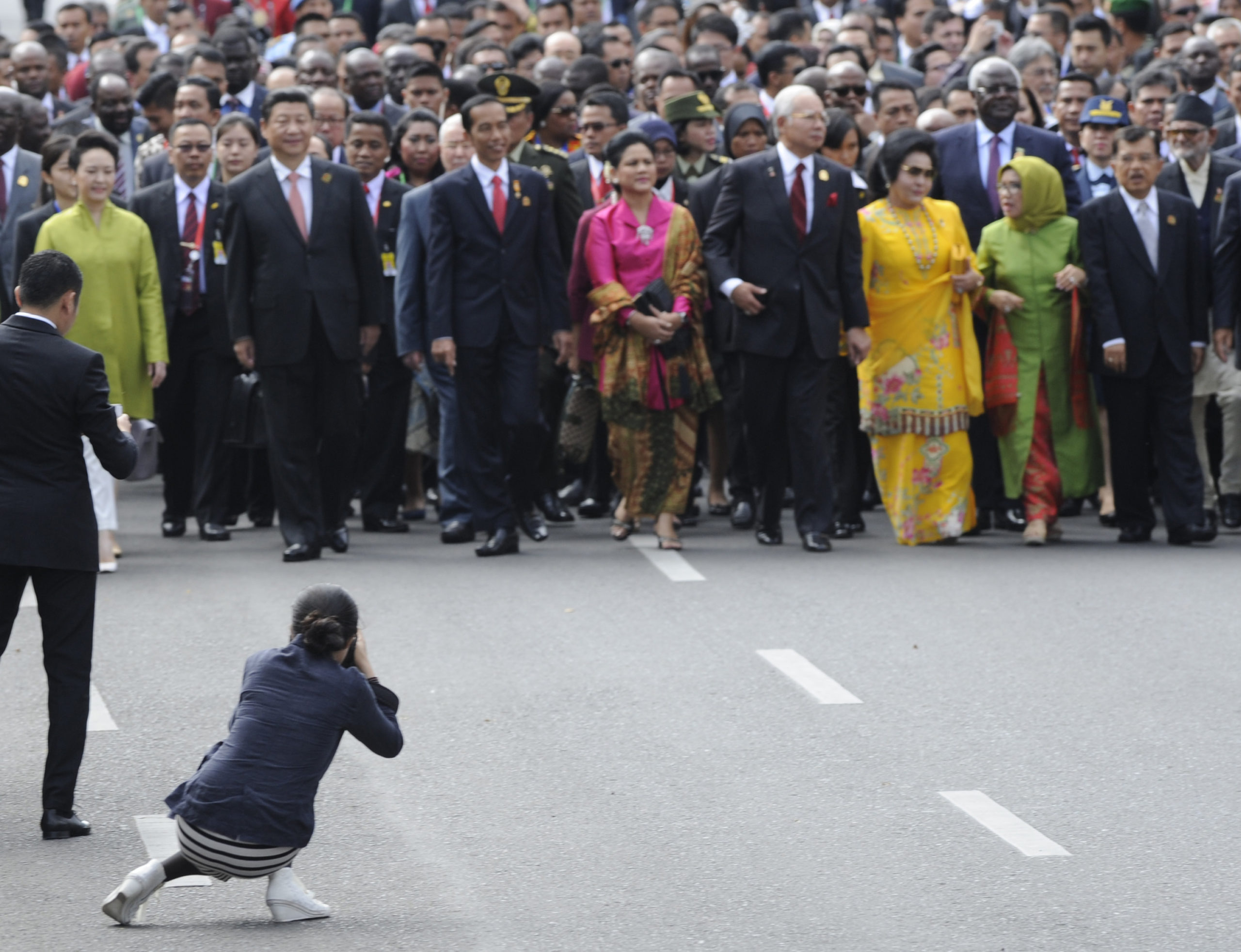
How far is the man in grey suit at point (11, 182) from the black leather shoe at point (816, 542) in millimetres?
4609

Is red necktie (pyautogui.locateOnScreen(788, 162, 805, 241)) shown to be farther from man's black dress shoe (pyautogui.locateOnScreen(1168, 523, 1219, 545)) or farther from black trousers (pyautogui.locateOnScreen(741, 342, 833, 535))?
man's black dress shoe (pyautogui.locateOnScreen(1168, 523, 1219, 545))

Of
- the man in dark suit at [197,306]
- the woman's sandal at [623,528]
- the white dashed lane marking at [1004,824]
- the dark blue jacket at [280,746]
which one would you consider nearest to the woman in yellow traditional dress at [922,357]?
the woman's sandal at [623,528]

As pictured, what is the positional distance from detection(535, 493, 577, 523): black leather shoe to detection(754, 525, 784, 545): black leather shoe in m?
1.55

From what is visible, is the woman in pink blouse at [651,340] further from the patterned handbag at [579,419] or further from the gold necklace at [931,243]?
the gold necklace at [931,243]

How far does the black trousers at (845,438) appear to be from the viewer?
12375mm

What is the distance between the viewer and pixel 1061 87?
1398 cm

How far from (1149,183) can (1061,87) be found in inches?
85.5

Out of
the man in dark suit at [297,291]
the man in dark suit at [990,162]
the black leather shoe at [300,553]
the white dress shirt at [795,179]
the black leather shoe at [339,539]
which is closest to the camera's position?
the black leather shoe at [300,553]

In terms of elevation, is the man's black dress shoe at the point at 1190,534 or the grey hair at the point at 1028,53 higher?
the grey hair at the point at 1028,53

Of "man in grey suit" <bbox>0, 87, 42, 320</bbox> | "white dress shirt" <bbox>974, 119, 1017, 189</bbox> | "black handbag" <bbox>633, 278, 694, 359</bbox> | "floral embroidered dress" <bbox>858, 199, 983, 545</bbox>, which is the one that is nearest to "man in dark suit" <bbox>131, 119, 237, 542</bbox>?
"man in grey suit" <bbox>0, 87, 42, 320</bbox>

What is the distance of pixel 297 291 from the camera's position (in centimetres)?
1145

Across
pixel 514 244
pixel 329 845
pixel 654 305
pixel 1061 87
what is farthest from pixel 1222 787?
pixel 1061 87

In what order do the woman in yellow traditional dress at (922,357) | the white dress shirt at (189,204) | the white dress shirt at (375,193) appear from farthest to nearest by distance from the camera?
1. the white dress shirt at (375,193)
2. the white dress shirt at (189,204)
3. the woman in yellow traditional dress at (922,357)

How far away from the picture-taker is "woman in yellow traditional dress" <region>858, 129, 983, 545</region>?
11.8m
